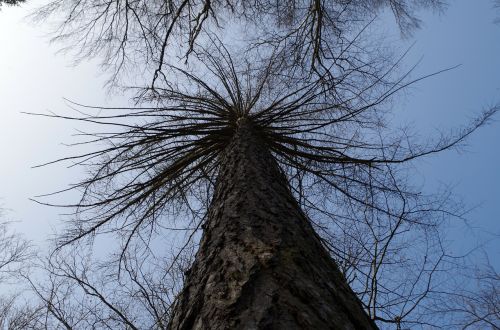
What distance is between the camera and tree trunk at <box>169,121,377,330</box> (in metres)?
1.19

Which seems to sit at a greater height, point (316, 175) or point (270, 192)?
point (316, 175)

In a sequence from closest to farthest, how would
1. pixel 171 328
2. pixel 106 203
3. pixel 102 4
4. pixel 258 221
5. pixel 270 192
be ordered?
pixel 171 328
pixel 258 221
pixel 270 192
pixel 106 203
pixel 102 4

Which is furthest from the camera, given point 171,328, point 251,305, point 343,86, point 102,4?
point 102,4

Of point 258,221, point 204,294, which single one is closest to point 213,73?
point 258,221

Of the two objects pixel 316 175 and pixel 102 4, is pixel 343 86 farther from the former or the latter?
pixel 102 4

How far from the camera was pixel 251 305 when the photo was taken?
120 cm

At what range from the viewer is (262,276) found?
138cm

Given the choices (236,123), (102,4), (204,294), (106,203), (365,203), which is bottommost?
(204,294)

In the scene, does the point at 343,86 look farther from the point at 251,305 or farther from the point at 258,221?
the point at 251,305

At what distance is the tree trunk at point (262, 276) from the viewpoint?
1188 millimetres

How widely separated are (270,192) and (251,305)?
1217 millimetres

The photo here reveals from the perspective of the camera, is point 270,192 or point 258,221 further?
point 270,192

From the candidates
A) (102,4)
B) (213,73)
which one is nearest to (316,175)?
(213,73)

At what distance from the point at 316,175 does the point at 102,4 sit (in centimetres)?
404
